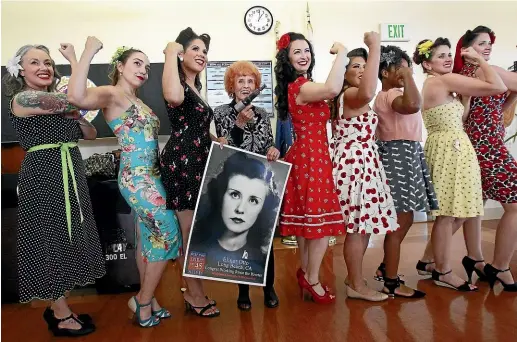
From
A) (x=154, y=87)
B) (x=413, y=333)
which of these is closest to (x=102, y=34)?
(x=154, y=87)

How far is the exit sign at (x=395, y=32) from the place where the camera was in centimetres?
488

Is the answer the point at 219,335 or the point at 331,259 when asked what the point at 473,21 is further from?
the point at 219,335

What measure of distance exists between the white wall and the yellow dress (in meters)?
2.33

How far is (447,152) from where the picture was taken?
258 centimetres

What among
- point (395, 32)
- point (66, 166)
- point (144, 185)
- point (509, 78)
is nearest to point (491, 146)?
point (509, 78)

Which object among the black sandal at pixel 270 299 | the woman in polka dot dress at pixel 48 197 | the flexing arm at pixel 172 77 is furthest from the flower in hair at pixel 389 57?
the woman in polka dot dress at pixel 48 197

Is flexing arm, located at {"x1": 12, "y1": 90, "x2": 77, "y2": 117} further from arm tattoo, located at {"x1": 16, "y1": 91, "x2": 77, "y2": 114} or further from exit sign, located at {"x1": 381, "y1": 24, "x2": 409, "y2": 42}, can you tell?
exit sign, located at {"x1": 381, "y1": 24, "x2": 409, "y2": 42}


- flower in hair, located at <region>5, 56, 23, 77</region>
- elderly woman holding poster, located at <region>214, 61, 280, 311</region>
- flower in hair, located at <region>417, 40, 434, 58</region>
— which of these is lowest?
elderly woman holding poster, located at <region>214, 61, 280, 311</region>

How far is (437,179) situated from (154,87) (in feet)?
9.25

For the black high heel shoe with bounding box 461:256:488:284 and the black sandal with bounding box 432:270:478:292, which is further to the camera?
the black high heel shoe with bounding box 461:256:488:284

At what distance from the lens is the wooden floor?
1971 mm

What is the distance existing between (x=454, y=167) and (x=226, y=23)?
9.88 feet

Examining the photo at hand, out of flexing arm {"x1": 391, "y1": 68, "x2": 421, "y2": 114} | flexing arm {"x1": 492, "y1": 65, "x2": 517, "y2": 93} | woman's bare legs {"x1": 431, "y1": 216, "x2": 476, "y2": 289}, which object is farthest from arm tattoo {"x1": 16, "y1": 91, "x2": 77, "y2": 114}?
flexing arm {"x1": 492, "y1": 65, "x2": 517, "y2": 93}

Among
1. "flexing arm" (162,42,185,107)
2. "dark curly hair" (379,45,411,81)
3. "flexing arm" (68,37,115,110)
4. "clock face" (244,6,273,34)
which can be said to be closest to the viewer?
"flexing arm" (68,37,115,110)
